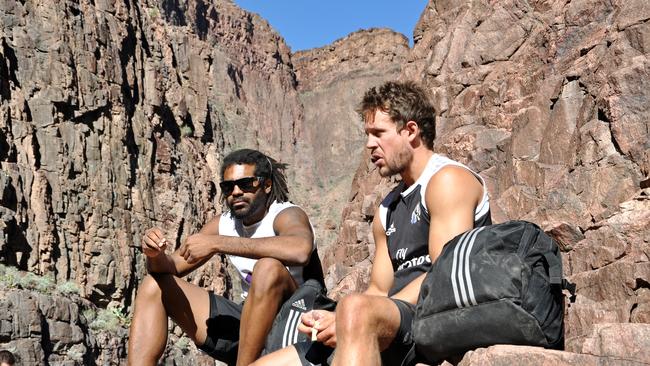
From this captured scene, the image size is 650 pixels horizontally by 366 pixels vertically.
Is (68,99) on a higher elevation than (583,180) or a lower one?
higher

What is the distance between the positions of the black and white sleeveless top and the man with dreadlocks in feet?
2.08

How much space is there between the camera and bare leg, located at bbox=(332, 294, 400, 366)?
3020 mm

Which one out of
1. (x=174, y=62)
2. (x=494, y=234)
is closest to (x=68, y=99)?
(x=174, y=62)

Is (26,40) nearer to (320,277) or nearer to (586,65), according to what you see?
(586,65)

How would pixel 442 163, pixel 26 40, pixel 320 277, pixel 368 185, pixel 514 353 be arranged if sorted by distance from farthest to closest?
1. pixel 26 40
2. pixel 368 185
3. pixel 320 277
4. pixel 442 163
5. pixel 514 353

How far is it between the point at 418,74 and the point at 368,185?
4087 mm

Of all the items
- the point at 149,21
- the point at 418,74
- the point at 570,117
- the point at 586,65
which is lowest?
the point at 570,117

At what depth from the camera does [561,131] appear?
55.8ft

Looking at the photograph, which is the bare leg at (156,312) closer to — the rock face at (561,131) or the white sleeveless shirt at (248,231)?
the white sleeveless shirt at (248,231)

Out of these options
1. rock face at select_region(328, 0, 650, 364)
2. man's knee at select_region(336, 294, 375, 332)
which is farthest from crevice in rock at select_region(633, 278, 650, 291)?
man's knee at select_region(336, 294, 375, 332)

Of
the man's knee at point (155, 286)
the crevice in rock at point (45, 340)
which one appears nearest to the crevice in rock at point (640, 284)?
the man's knee at point (155, 286)

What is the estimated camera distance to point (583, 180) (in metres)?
14.4

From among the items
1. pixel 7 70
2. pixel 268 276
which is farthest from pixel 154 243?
pixel 7 70

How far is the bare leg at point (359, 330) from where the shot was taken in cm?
302
